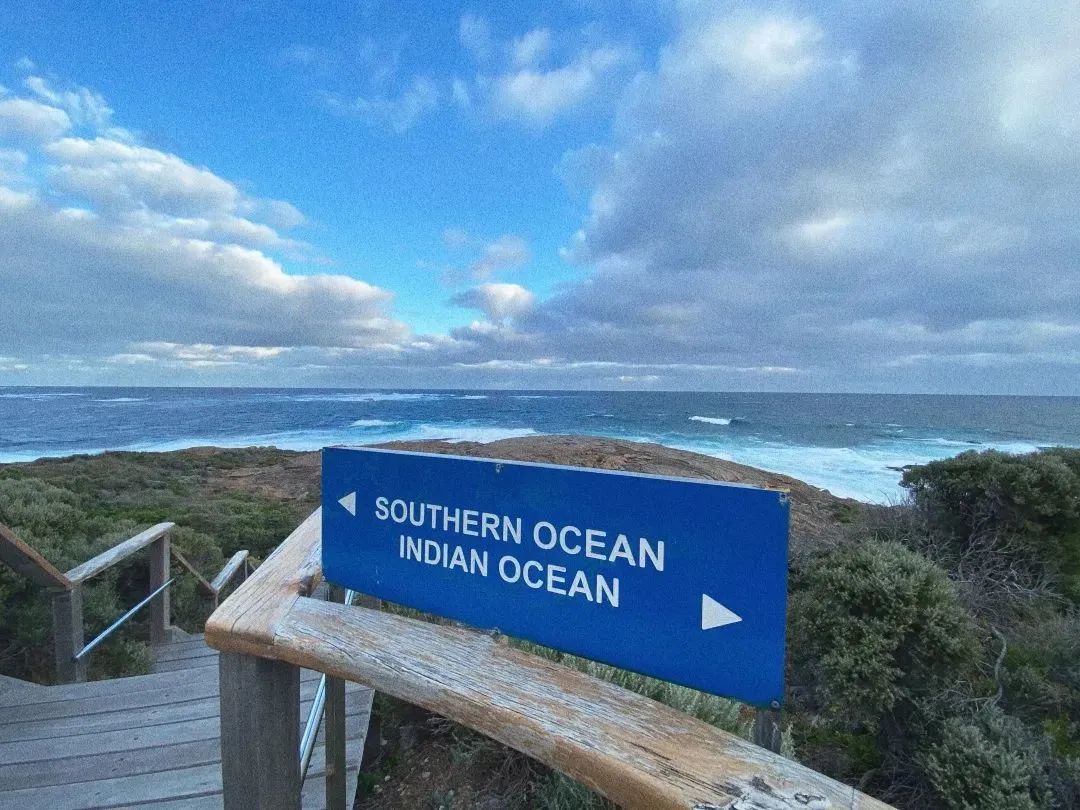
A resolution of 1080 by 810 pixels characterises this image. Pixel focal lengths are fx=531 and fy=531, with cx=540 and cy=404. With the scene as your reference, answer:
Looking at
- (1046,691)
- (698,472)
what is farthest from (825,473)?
(1046,691)

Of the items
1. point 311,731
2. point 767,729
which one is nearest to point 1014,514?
point 767,729

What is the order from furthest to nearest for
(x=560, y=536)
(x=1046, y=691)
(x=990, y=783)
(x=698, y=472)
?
(x=698, y=472) < (x=1046, y=691) < (x=990, y=783) < (x=560, y=536)

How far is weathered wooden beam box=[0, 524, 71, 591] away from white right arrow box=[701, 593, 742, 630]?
10.5 ft

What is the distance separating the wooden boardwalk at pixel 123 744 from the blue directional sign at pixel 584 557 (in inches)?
57.3

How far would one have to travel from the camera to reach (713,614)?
0.85 metres

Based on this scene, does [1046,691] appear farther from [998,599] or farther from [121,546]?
[121,546]

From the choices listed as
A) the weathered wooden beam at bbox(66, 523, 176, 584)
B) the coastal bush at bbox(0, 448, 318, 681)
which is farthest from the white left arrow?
the coastal bush at bbox(0, 448, 318, 681)

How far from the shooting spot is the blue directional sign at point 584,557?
830mm

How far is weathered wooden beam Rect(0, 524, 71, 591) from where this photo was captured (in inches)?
100

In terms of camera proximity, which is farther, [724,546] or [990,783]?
[990,783]

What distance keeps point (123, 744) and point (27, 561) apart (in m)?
1.12

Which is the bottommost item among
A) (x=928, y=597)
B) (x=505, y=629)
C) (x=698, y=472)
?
(x=698, y=472)

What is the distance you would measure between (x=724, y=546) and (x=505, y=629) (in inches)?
18.4

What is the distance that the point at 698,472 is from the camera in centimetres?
1258
